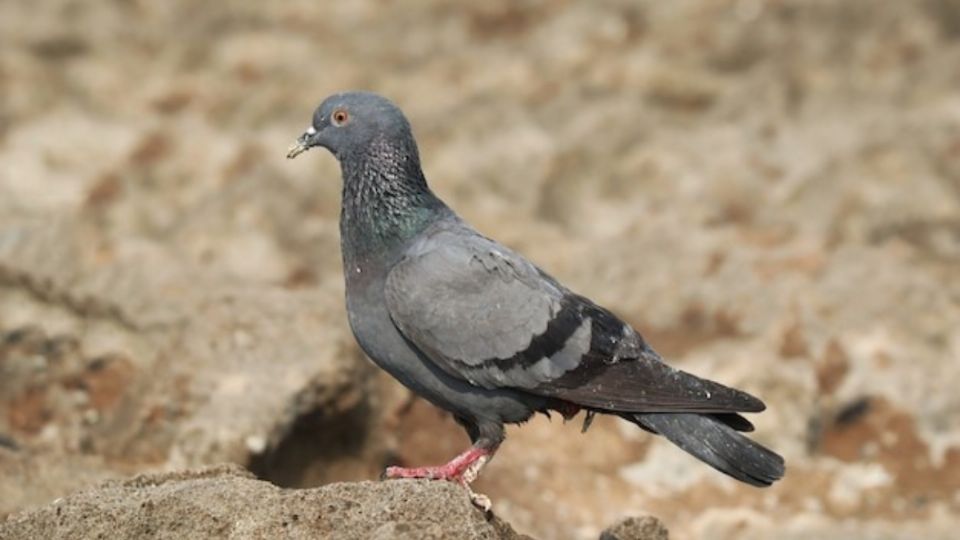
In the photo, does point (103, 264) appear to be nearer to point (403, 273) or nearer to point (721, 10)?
point (403, 273)

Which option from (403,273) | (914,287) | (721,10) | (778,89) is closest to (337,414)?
(403,273)

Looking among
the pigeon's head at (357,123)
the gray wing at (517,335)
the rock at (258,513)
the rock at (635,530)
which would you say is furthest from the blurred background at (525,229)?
the rock at (635,530)

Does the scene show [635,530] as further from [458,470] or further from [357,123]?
[357,123]

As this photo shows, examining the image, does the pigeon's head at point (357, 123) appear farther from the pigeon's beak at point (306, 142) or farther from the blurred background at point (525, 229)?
the blurred background at point (525, 229)

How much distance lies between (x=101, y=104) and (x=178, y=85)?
2.58 ft

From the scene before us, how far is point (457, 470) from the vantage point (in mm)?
6309

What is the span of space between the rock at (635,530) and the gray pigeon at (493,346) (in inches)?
15.9

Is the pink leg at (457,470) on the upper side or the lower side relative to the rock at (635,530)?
lower

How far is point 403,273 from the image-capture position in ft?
21.5

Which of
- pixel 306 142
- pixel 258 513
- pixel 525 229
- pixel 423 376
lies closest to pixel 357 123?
pixel 306 142

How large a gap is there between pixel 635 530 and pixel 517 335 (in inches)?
36.5

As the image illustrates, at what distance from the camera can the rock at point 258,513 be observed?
5539mm

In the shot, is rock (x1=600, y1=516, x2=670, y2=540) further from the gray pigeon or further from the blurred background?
the blurred background

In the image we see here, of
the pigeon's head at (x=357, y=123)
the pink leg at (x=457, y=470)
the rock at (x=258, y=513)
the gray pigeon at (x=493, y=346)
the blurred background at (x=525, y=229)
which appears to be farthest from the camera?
the blurred background at (x=525, y=229)
